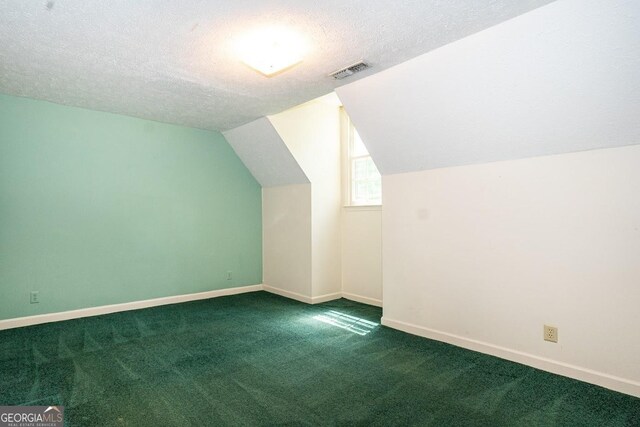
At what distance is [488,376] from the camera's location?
261 centimetres

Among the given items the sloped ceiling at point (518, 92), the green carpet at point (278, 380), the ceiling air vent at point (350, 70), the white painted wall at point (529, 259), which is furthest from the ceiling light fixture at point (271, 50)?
the green carpet at point (278, 380)

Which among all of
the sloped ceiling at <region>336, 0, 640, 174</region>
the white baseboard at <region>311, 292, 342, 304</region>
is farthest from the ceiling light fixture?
the white baseboard at <region>311, 292, 342, 304</region>

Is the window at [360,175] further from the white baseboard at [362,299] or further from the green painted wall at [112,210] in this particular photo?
the green painted wall at [112,210]

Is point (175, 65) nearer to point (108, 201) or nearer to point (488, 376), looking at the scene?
point (108, 201)

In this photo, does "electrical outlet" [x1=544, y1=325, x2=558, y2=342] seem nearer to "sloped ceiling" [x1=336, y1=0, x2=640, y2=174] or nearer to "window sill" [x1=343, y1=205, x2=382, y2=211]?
"sloped ceiling" [x1=336, y1=0, x2=640, y2=174]

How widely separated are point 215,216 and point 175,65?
8.89ft

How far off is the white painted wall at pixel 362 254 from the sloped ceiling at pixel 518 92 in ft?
5.01

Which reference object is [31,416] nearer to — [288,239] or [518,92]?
[288,239]

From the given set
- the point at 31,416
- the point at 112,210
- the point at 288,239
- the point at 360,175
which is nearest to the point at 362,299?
the point at 288,239

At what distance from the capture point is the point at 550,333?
270 centimetres

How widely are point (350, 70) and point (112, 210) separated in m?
3.40

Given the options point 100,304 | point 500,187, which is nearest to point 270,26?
point 500,187

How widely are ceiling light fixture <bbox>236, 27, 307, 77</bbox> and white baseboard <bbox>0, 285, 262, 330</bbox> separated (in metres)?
3.49

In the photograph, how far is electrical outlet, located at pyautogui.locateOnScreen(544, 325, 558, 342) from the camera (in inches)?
105
